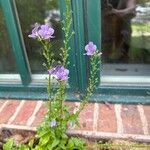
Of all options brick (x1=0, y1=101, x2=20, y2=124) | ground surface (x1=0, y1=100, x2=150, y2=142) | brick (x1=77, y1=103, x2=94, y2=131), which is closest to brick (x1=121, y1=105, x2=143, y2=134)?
ground surface (x1=0, y1=100, x2=150, y2=142)

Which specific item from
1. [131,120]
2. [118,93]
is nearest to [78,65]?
[118,93]

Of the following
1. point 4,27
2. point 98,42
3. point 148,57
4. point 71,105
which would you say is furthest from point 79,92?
point 4,27

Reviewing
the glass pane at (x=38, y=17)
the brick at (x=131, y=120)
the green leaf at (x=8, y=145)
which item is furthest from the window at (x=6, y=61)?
the brick at (x=131, y=120)

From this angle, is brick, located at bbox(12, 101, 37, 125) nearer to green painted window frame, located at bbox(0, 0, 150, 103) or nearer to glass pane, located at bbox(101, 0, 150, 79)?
green painted window frame, located at bbox(0, 0, 150, 103)

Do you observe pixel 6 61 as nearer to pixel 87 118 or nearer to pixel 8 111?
pixel 8 111

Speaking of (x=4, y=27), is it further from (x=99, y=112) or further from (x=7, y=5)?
(x=99, y=112)

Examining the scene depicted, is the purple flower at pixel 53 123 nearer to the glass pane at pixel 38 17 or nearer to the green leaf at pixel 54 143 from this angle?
the green leaf at pixel 54 143
